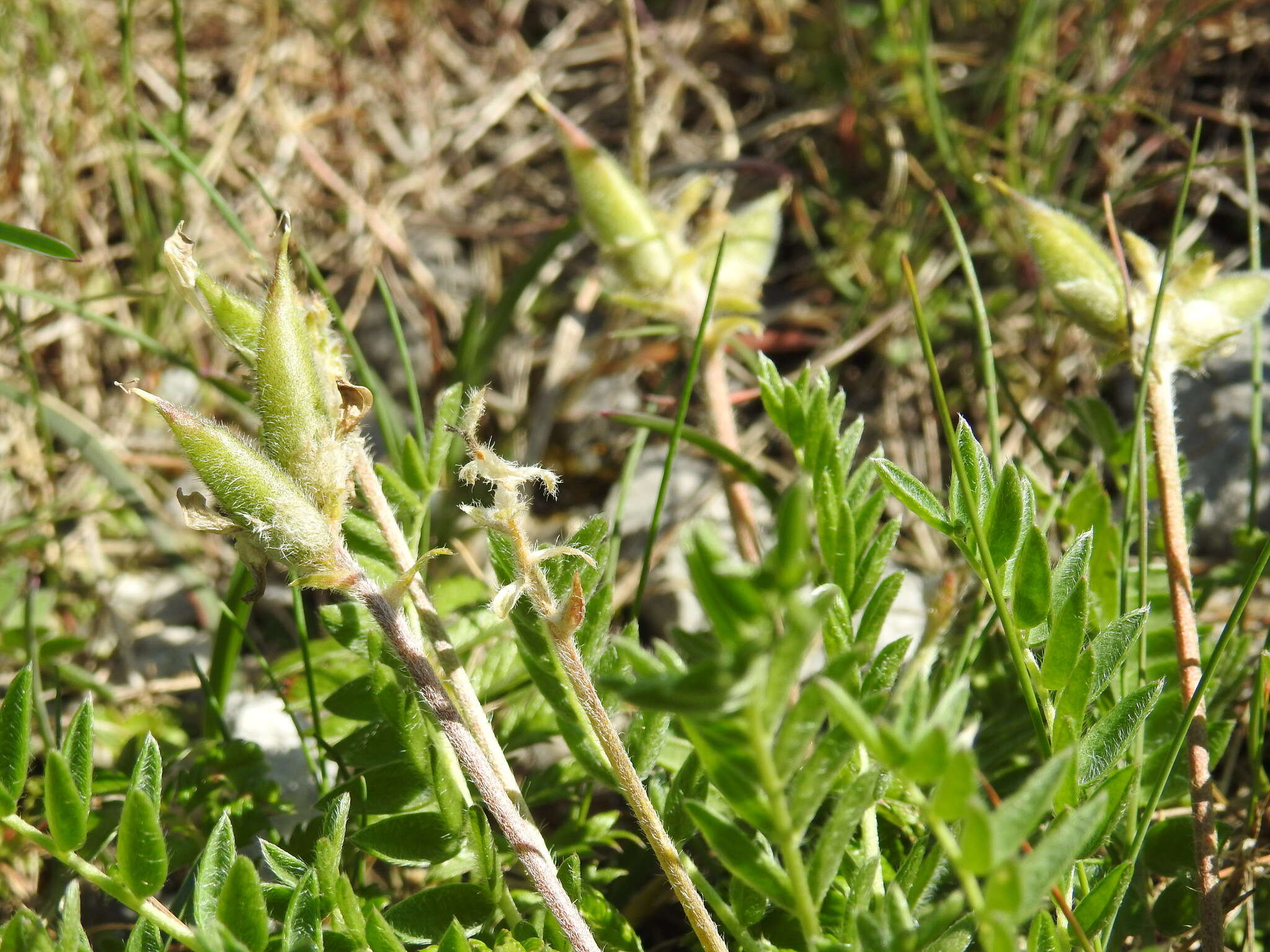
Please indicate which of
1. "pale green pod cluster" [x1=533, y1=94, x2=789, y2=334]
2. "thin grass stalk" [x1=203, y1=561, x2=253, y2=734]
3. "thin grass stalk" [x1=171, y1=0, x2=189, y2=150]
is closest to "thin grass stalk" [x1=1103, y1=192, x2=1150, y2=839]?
"pale green pod cluster" [x1=533, y1=94, x2=789, y2=334]

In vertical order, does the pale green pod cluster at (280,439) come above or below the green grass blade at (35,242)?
below

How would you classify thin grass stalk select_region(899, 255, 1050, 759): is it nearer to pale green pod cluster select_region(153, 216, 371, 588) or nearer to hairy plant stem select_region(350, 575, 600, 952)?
hairy plant stem select_region(350, 575, 600, 952)

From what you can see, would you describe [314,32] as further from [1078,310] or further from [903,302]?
[1078,310]

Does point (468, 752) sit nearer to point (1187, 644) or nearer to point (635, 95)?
point (1187, 644)

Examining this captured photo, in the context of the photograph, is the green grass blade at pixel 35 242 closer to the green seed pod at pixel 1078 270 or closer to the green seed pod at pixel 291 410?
the green seed pod at pixel 291 410

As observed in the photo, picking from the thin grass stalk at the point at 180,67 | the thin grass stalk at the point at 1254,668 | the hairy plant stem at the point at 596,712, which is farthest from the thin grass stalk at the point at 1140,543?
the thin grass stalk at the point at 180,67

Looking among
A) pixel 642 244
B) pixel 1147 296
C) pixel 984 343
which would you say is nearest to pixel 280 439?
pixel 642 244

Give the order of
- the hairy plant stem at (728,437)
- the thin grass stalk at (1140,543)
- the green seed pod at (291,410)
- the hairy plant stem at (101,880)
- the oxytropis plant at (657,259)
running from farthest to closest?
the oxytropis plant at (657,259), the hairy plant stem at (728,437), the thin grass stalk at (1140,543), the green seed pod at (291,410), the hairy plant stem at (101,880)
